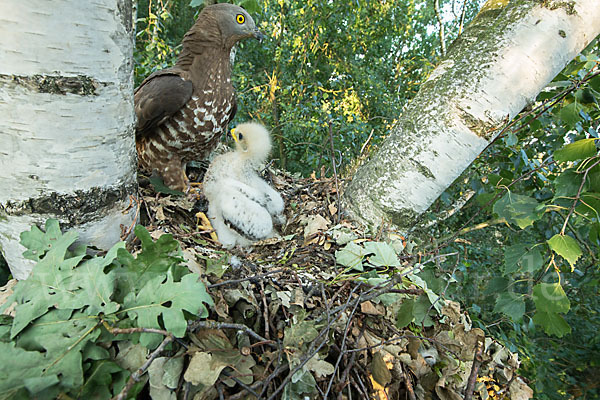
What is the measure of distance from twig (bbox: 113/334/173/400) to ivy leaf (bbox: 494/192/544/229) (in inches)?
41.0

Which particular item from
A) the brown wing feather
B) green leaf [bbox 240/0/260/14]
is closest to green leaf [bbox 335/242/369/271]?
the brown wing feather

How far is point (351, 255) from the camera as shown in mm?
1278

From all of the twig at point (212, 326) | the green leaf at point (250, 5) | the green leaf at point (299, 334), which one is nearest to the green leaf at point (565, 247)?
the green leaf at point (299, 334)

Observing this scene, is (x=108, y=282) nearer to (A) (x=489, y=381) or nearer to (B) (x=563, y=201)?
(A) (x=489, y=381)

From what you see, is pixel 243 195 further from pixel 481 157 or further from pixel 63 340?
pixel 481 157

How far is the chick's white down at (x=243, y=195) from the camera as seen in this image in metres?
1.78

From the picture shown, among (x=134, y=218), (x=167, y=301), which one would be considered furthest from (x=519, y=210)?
(x=134, y=218)

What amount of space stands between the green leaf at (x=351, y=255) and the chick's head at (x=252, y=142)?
109cm

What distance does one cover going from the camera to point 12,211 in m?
0.86

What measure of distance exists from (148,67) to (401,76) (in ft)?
14.3

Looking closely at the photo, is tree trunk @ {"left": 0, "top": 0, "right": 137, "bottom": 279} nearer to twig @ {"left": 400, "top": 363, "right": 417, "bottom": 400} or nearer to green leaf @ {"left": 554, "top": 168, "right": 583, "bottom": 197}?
twig @ {"left": 400, "top": 363, "right": 417, "bottom": 400}

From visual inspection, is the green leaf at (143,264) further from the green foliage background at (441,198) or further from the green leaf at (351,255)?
the green leaf at (351,255)

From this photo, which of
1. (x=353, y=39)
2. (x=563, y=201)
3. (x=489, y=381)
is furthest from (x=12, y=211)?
(x=353, y=39)

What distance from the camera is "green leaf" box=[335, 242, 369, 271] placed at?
1229mm
